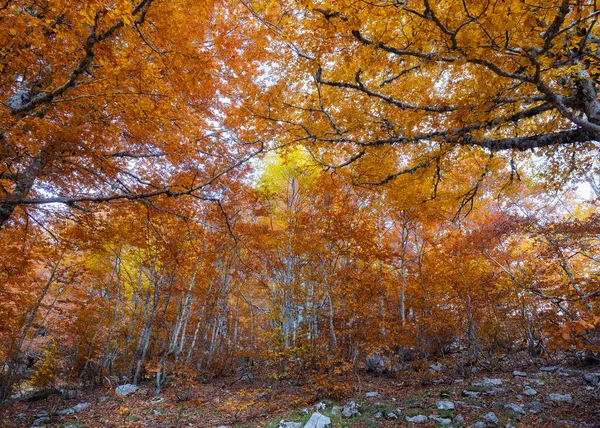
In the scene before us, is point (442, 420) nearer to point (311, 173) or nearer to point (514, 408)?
point (514, 408)

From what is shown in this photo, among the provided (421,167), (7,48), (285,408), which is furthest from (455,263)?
(7,48)

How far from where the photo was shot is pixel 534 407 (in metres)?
5.11

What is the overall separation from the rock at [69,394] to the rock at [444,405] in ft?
34.9

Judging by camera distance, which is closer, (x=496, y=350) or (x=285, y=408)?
(x=285, y=408)

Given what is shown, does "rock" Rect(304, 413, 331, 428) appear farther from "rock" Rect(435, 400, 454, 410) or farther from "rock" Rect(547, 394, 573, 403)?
"rock" Rect(547, 394, 573, 403)

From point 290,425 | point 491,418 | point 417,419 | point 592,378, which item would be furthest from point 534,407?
point 290,425

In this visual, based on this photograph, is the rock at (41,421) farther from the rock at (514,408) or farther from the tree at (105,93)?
the rock at (514,408)

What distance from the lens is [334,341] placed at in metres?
7.64

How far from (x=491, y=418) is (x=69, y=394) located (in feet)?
38.7

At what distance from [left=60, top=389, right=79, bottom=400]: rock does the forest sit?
0.23 feet

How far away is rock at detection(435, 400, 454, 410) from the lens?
544 centimetres

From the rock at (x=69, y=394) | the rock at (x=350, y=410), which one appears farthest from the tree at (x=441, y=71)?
the rock at (x=69, y=394)

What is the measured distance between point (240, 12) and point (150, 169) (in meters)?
4.46

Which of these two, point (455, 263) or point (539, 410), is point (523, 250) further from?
point (539, 410)
